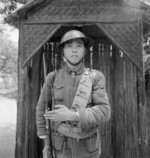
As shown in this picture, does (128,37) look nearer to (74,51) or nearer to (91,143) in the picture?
(74,51)

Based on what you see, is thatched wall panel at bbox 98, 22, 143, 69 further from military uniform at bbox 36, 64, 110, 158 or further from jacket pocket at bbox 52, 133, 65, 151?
jacket pocket at bbox 52, 133, 65, 151

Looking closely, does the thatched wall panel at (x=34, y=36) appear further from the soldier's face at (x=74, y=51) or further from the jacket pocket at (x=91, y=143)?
the jacket pocket at (x=91, y=143)

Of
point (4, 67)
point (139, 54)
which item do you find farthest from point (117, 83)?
point (4, 67)

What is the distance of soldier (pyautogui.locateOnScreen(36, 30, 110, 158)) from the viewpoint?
205 cm

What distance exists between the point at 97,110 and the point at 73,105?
277 millimetres

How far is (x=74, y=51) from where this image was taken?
234cm

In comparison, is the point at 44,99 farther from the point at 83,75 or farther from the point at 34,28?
the point at 34,28

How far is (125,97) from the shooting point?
13.4 feet

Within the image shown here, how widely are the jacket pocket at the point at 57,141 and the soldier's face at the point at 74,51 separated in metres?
0.88

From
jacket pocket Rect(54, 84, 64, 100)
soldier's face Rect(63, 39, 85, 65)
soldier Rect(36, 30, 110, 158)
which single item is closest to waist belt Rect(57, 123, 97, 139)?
soldier Rect(36, 30, 110, 158)

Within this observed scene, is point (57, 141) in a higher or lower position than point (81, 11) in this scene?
lower

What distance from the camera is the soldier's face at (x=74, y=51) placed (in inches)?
92.0

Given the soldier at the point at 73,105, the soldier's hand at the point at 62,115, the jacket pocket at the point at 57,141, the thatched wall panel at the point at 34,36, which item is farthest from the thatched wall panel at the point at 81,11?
the jacket pocket at the point at 57,141

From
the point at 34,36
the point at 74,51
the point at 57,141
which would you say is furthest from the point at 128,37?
the point at 57,141
